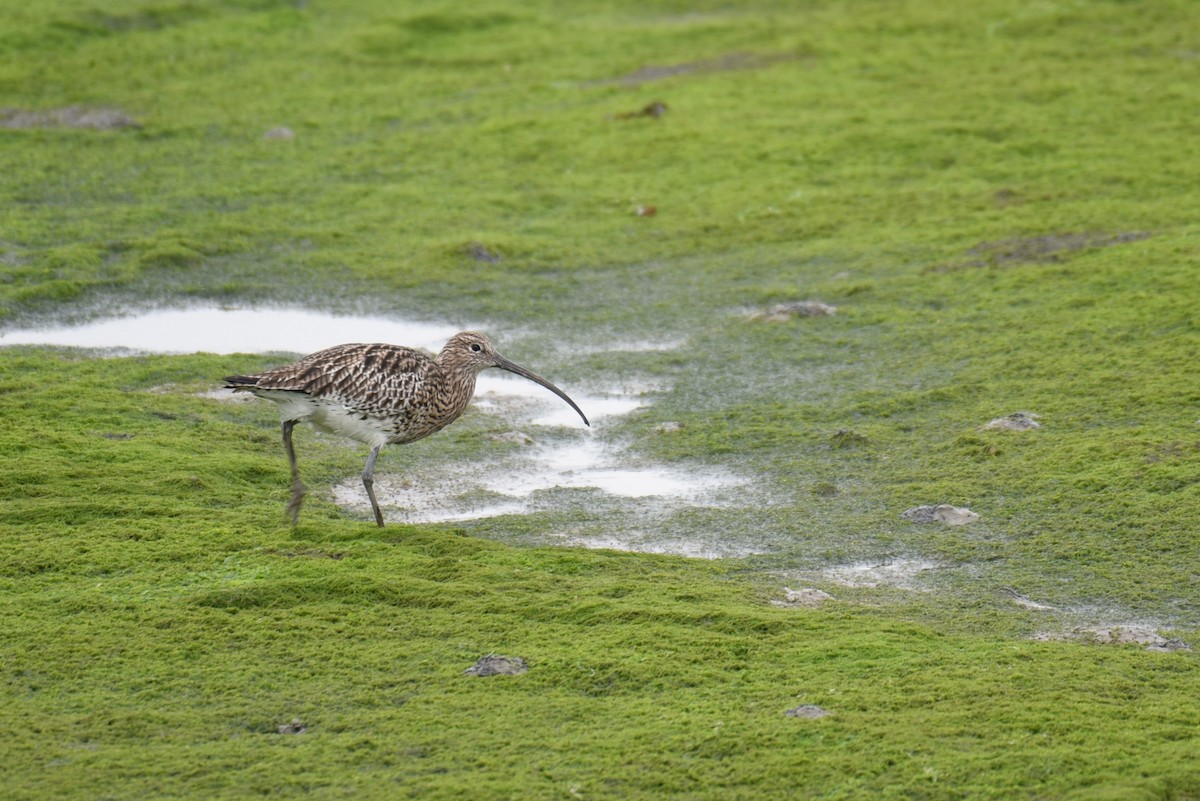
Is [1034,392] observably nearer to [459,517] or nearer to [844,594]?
[844,594]

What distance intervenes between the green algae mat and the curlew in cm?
50

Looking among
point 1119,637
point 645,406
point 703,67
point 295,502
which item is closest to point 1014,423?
point 645,406

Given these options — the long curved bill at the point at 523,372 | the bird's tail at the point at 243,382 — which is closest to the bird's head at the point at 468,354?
the long curved bill at the point at 523,372

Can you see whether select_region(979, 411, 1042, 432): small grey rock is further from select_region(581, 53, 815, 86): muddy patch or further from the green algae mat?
select_region(581, 53, 815, 86): muddy patch

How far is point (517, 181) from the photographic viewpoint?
16.2m

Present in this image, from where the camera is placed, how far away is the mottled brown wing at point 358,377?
27.8 ft

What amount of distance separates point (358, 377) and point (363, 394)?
0.10m

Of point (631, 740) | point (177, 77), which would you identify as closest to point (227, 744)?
point (631, 740)

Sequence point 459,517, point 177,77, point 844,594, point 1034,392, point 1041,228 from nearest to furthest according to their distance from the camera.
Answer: point 844,594, point 459,517, point 1034,392, point 1041,228, point 177,77

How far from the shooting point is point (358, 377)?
8.55m

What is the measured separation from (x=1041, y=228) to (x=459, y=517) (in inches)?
280

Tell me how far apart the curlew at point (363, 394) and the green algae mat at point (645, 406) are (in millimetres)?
495

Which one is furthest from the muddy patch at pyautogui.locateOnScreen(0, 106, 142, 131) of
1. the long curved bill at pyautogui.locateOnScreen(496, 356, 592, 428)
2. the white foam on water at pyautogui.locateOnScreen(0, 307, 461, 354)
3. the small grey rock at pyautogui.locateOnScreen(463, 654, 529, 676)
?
the small grey rock at pyautogui.locateOnScreen(463, 654, 529, 676)

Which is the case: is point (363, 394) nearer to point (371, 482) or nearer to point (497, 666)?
point (371, 482)
